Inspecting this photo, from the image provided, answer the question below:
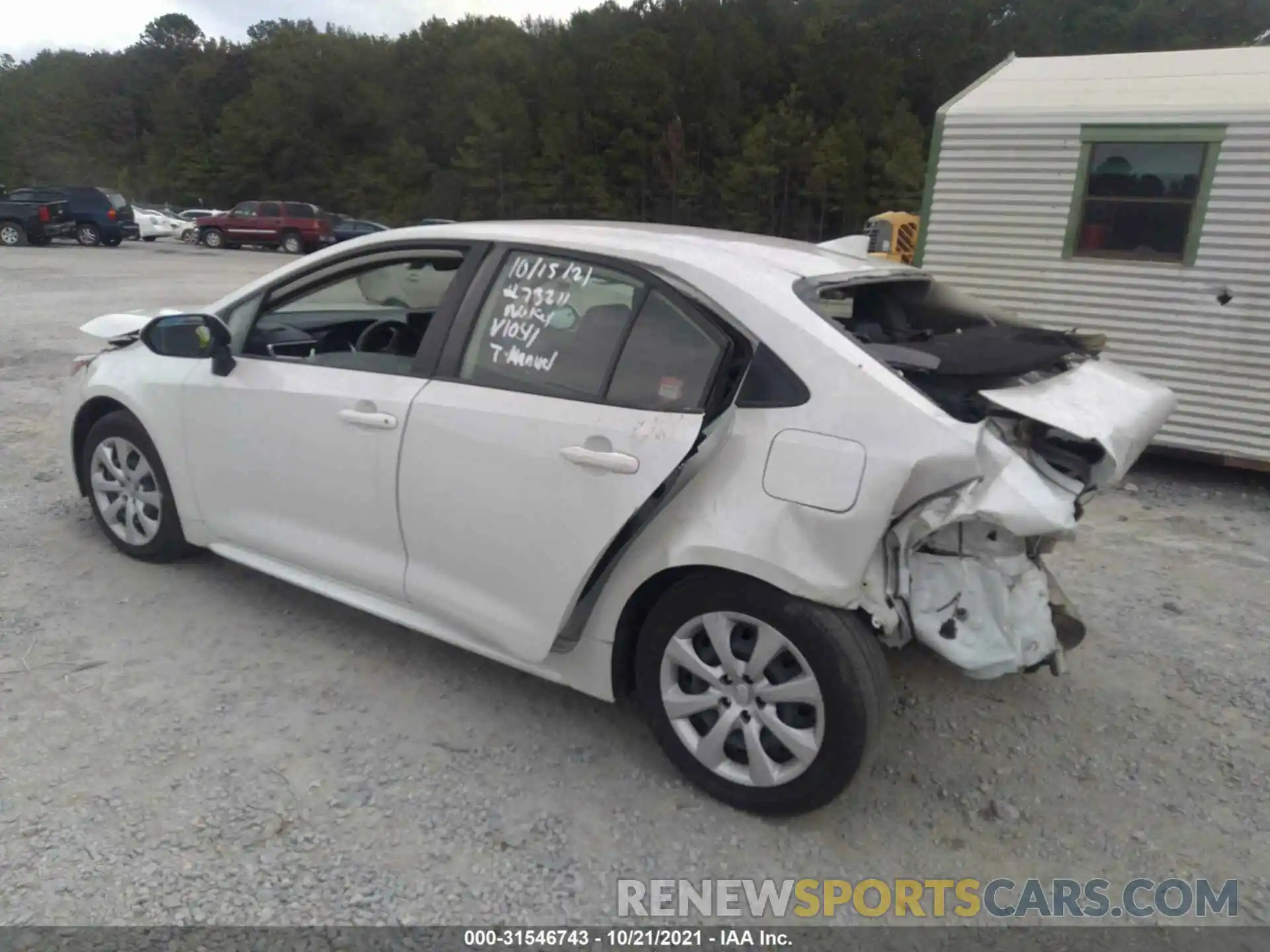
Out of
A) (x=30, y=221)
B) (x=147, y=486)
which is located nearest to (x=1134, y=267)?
(x=147, y=486)

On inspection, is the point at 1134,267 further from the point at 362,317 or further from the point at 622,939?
the point at 622,939

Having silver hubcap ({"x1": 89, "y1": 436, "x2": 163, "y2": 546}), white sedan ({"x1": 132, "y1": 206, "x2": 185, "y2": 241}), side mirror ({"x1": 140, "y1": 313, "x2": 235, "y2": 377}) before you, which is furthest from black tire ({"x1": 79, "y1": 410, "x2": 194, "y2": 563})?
white sedan ({"x1": 132, "y1": 206, "x2": 185, "y2": 241})

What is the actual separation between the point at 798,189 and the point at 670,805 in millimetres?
41820

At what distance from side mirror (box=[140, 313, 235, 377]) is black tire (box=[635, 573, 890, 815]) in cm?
214

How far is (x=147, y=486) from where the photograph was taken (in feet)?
13.9

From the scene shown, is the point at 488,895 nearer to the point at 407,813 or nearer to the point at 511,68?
the point at 407,813

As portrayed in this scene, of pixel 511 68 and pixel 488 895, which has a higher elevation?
pixel 511 68

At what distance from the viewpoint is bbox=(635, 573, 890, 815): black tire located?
2.56 m

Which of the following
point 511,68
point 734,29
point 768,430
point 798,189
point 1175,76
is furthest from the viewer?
point 511,68

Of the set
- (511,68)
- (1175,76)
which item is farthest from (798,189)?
(1175,76)

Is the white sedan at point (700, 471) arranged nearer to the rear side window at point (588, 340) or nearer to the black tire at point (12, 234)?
the rear side window at point (588, 340)

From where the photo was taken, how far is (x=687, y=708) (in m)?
2.85

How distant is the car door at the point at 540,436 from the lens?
279 cm

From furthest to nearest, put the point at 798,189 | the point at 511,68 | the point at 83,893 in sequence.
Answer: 1. the point at 511,68
2. the point at 798,189
3. the point at 83,893
